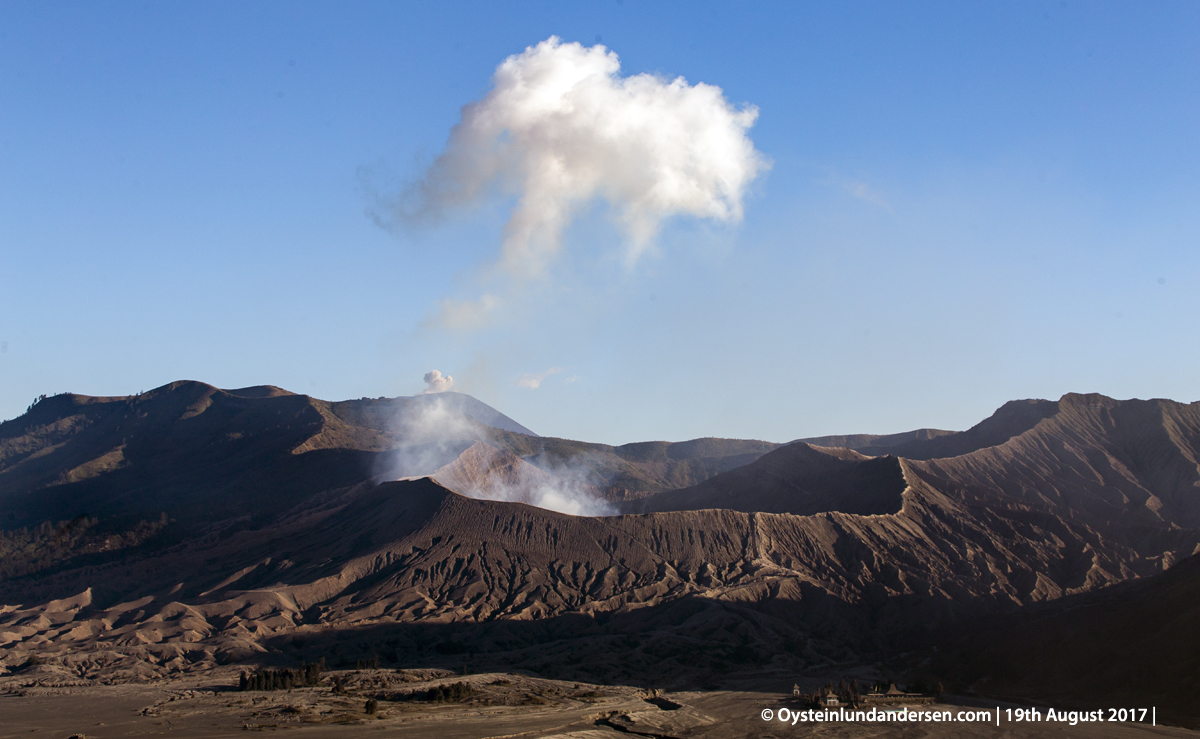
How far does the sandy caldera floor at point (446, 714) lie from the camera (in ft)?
206

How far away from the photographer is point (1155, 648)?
75.1m

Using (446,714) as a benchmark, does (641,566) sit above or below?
above

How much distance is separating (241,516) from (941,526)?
121 metres

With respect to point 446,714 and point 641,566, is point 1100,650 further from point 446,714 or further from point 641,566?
point 641,566

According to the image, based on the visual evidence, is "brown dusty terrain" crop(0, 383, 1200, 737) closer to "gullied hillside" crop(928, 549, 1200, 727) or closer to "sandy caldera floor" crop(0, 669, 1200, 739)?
"gullied hillside" crop(928, 549, 1200, 727)

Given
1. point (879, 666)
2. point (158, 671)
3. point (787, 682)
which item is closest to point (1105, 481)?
point (879, 666)

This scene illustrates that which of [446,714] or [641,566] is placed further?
[641,566]

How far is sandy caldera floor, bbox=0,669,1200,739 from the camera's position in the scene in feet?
206

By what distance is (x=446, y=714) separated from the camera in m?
70.5

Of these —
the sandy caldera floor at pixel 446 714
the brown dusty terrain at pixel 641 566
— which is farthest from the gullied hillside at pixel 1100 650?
the sandy caldera floor at pixel 446 714

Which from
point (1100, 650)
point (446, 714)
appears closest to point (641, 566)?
point (446, 714)

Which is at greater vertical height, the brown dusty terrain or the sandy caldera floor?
the brown dusty terrain

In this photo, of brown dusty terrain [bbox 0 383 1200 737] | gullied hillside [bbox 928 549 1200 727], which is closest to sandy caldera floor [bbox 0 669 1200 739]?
brown dusty terrain [bbox 0 383 1200 737]

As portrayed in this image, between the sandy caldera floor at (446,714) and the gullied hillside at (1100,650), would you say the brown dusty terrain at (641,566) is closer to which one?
the gullied hillside at (1100,650)
